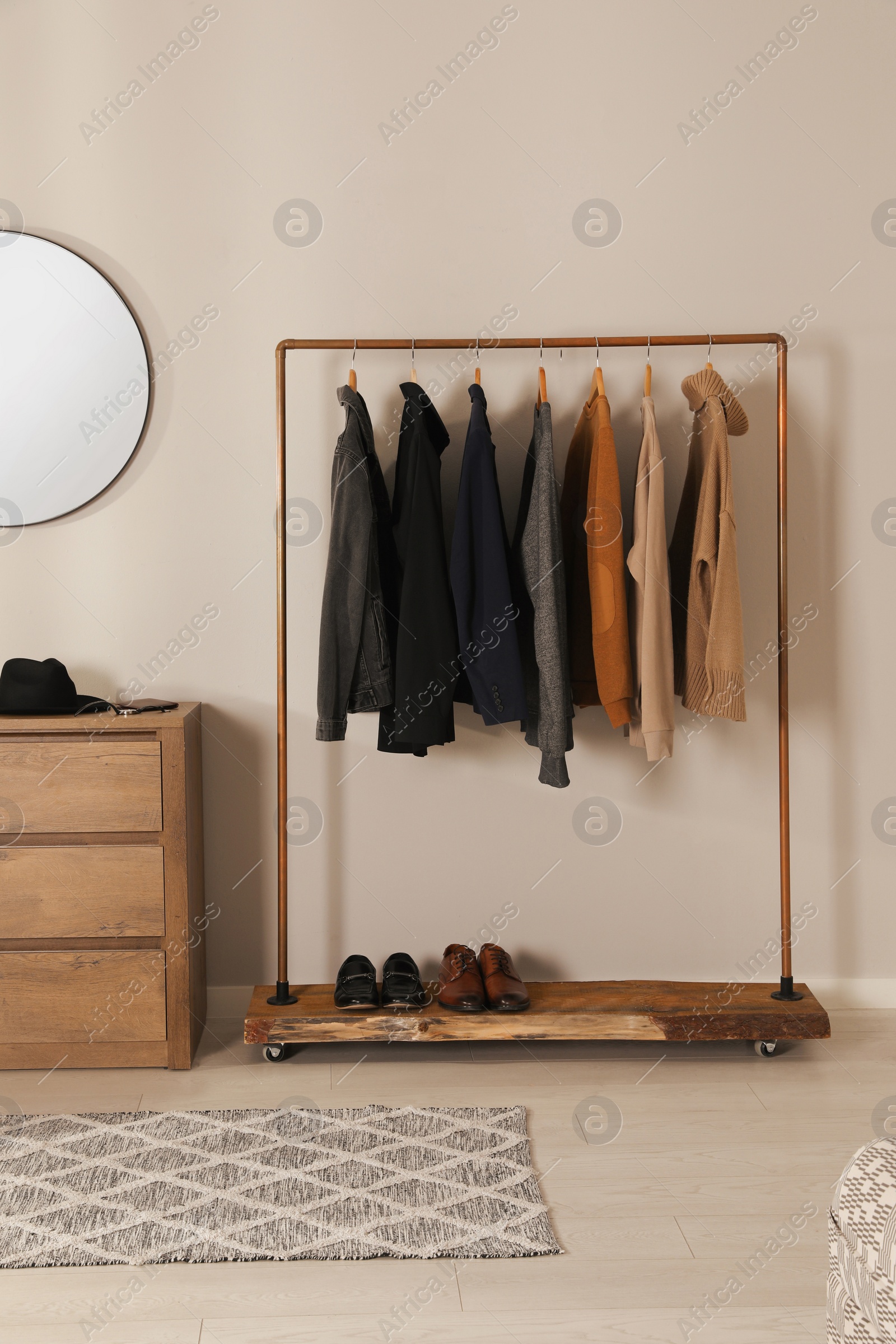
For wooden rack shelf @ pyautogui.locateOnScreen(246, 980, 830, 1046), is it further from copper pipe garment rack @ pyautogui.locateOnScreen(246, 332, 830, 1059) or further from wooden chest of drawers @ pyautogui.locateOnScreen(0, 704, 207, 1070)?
wooden chest of drawers @ pyautogui.locateOnScreen(0, 704, 207, 1070)

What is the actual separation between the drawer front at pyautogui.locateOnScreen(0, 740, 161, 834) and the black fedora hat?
0.35ft

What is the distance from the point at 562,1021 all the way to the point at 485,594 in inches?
40.6

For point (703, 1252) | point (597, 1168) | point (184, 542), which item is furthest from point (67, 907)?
point (703, 1252)

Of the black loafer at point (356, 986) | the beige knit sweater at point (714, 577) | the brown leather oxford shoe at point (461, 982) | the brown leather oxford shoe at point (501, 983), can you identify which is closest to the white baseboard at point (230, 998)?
Answer: the black loafer at point (356, 986)

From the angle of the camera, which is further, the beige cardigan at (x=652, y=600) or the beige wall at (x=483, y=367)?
the beige wall at (x=483, y=367)

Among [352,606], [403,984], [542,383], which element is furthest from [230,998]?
[542,383]

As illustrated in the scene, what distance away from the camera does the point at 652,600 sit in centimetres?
220

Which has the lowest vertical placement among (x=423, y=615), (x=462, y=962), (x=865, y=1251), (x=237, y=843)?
(x=462, y=962)

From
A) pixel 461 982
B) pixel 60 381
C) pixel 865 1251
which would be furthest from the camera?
pixel 60 381

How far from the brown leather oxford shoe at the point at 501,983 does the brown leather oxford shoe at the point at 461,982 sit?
0.08ft

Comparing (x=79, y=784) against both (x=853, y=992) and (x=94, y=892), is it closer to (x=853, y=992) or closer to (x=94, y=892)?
(x=94, y=892)

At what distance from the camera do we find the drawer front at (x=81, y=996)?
2.18 m

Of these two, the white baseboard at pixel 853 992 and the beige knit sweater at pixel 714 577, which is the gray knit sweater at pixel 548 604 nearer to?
the beige knit sweater at pixel 714 577

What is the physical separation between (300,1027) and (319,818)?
0.54m
